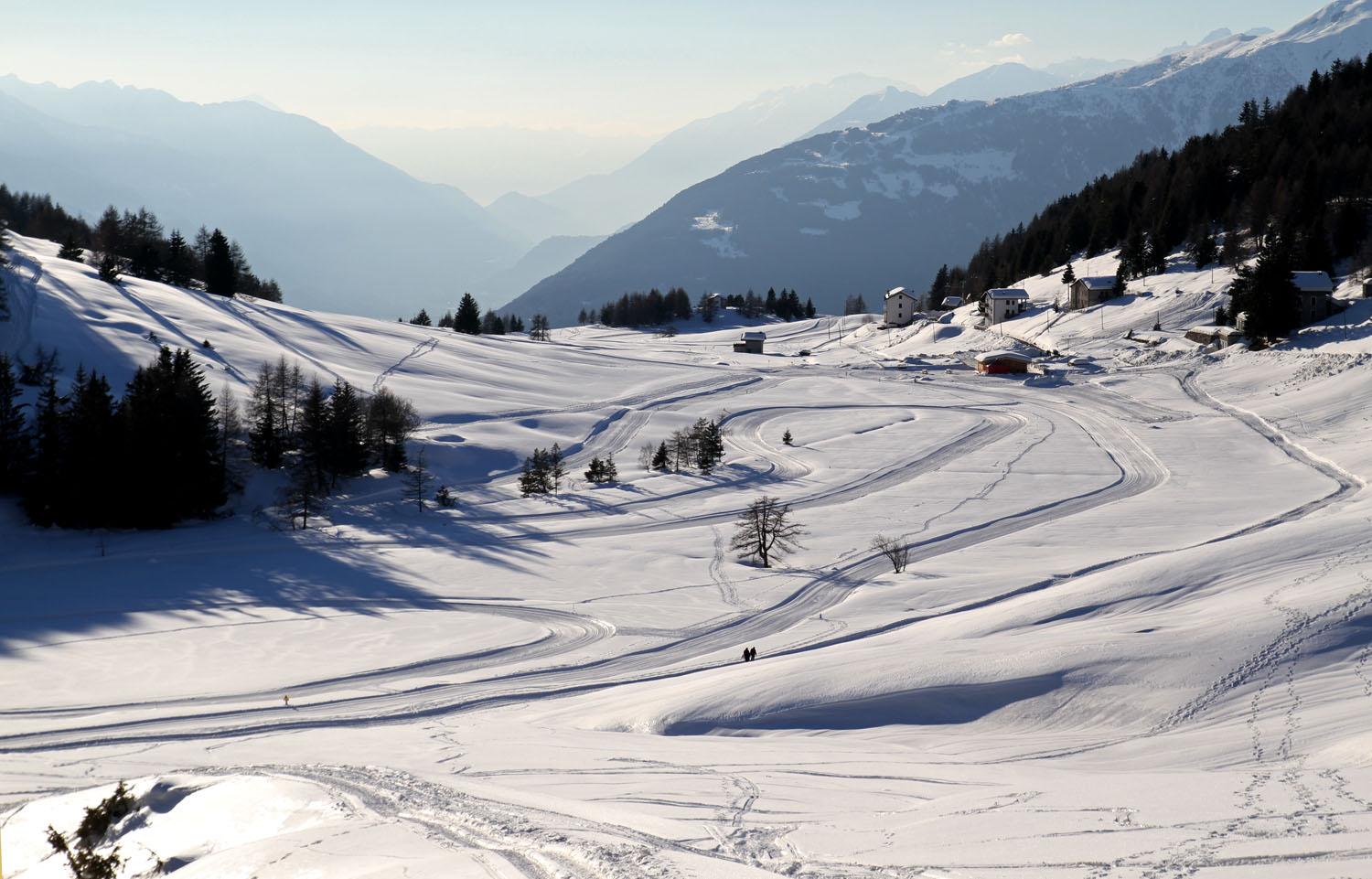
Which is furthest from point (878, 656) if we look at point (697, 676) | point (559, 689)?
point (559, 689)

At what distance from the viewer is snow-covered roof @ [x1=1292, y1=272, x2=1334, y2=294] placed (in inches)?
2972

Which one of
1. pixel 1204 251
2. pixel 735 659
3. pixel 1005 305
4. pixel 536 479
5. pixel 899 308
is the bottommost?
pixel 735 659

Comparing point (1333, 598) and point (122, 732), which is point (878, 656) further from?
point (122, 732)

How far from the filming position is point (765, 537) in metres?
38.6

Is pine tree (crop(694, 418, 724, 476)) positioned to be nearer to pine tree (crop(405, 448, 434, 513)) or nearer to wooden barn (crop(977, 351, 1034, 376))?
pine tree (crop(405, 448, 434, 513))

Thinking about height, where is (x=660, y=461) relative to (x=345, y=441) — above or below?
below

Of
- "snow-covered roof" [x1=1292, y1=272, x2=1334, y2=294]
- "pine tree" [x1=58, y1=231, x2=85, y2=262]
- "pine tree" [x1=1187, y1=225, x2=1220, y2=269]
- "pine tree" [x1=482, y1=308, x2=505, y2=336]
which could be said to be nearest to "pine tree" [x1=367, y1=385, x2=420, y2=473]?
"pine tree" [x1=58, y1=231, x2=85, y2=262]

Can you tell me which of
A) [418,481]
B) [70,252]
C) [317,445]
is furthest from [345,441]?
[70,252]

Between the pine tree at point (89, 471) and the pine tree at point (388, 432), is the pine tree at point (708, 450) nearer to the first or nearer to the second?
the pine tree at point (388, 432)

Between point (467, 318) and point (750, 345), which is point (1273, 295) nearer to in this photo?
point (750, 345)

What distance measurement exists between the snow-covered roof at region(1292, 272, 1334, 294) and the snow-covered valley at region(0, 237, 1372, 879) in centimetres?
1120

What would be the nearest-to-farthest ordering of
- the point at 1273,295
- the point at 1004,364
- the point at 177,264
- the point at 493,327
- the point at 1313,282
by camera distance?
the point at 1273,295 < the point at 1313,282 < the point at 1004,364 < the point at 177,264 < the point at 493,327

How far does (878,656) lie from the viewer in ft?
77.5

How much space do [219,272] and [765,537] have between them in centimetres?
7351
